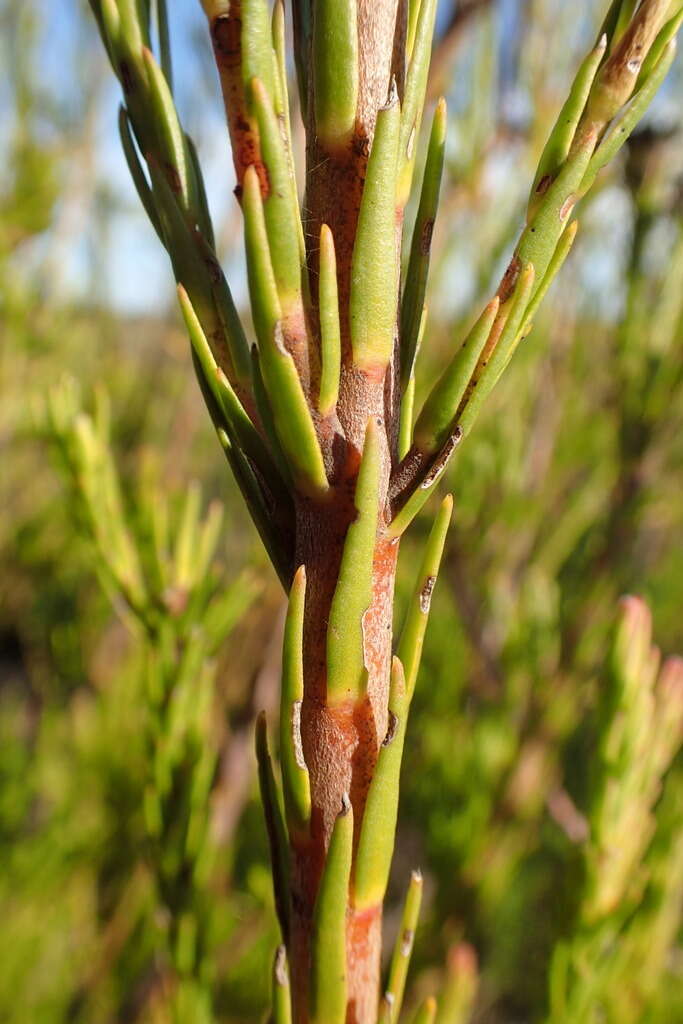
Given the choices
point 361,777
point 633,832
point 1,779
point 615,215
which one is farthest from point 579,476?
point 361,777

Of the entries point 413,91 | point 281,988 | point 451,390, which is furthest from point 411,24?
point 281,988

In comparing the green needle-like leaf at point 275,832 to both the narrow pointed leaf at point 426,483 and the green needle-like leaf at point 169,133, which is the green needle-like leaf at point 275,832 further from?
the green needle-like leaf at point 169,133

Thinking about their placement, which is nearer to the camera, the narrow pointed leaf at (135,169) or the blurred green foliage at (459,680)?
the narrow pointed leaf at (135,169)

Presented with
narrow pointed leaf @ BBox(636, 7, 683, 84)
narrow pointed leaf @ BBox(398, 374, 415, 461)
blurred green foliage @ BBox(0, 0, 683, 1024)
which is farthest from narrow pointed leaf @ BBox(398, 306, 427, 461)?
blurred green foliage @ BBox(0, 0, 683, 1024)

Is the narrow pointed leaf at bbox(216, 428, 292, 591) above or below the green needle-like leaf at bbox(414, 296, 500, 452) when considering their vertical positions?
below

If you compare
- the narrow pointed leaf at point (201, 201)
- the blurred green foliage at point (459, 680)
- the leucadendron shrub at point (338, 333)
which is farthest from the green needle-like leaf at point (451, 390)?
the blurred green foliage at point (459, 680)

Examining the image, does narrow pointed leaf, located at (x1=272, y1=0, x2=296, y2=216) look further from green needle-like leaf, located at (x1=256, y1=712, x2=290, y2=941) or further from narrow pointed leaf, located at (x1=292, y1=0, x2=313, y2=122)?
green needle-like leaf, located at (x1=256, y1=712, x2=290, y2=941)

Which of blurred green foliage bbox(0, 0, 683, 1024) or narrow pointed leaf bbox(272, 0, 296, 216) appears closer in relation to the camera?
narrow pointed leaf bbox(272, 0, 296, 216)
